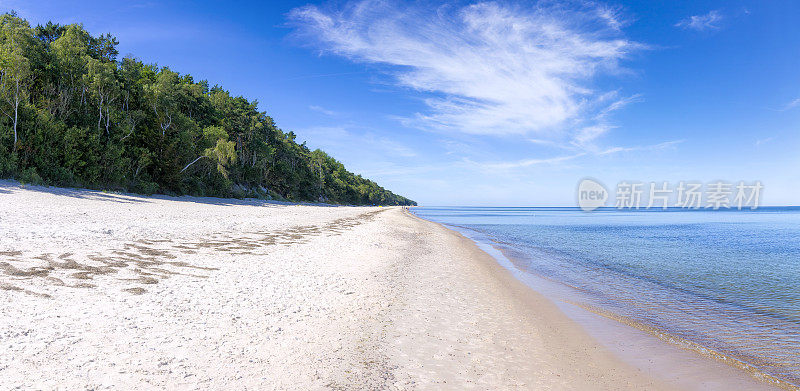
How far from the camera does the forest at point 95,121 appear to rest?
25.2 meters

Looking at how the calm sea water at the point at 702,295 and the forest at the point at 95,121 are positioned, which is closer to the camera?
the calm sea water at the point at 702,295

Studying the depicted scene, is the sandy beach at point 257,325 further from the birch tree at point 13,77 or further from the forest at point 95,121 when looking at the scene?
the birch tree at point 13,77

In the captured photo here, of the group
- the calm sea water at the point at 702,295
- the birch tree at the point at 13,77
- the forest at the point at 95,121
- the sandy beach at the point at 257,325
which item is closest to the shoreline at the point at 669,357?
the calm sea water at the point at 702,295

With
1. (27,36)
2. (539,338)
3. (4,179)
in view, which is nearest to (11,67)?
(27,36)

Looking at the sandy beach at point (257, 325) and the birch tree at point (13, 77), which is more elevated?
the birch tree at point (13, 77)

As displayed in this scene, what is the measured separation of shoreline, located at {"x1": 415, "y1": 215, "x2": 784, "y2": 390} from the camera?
17.3ft

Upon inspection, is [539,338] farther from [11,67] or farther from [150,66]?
[150,66]

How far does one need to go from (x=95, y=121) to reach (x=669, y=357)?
42458 mm

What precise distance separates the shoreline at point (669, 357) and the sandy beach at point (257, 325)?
425 millimetres

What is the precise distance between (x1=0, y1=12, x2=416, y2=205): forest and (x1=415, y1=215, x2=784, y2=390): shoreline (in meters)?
33.8

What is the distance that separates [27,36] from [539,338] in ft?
140

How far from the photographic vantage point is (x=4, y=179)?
22062 millimetres

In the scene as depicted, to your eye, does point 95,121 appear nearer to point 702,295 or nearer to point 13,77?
point 13,77

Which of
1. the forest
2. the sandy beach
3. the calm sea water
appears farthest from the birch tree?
the calm sea water
